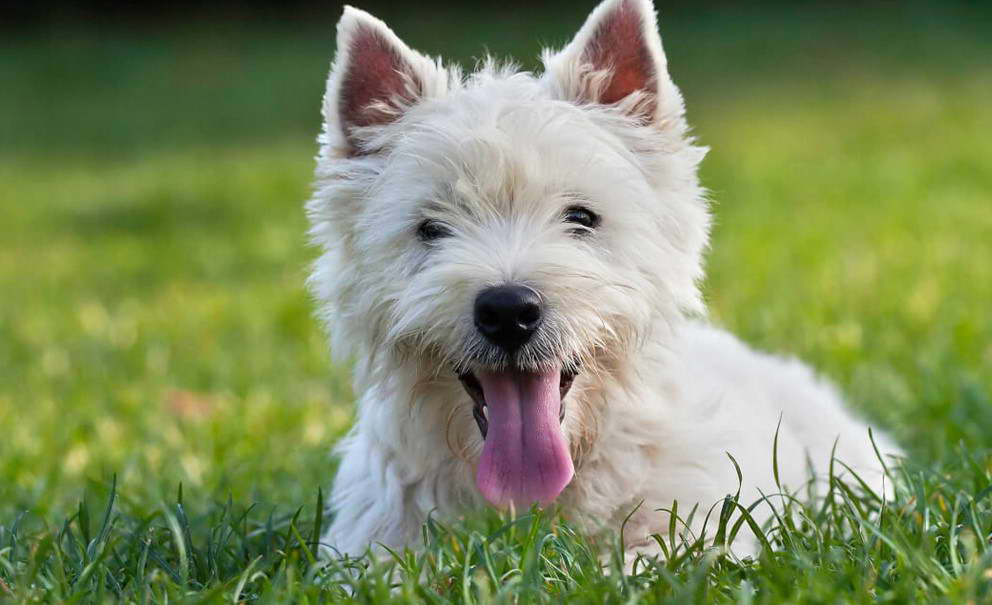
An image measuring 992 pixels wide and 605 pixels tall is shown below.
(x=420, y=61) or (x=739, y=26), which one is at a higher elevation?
(x=420, y=61)

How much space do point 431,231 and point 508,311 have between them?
52 centimetres

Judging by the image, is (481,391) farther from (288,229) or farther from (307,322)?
(288,229)

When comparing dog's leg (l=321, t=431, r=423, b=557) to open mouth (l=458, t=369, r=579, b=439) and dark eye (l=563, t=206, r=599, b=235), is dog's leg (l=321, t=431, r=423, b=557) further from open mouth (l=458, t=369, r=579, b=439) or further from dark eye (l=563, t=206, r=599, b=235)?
dark eye (l=563, t=206, r=599, b=235)

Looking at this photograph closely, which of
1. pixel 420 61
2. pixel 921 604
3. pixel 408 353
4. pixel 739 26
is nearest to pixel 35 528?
pixel 408 353

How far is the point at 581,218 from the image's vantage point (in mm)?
4211

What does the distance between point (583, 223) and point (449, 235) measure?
1.43ft

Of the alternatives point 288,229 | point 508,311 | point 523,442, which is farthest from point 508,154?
point 288,229

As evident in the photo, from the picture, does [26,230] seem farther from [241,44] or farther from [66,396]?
[241,44]

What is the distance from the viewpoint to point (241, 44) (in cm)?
2842

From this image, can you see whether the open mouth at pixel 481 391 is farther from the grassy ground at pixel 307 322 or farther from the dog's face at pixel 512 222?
the grassy ground at pixel 307 322

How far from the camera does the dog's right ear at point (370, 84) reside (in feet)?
14.7

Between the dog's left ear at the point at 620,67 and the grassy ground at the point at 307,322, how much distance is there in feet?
4.76

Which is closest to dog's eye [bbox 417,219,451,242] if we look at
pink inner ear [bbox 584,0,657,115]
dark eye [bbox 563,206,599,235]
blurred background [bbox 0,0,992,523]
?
dark eye [bbox 563,206,599,235]

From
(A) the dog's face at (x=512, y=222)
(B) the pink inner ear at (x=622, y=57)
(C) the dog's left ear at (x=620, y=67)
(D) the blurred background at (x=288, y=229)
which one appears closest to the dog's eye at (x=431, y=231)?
(A) the dog's face at (x=512, y=222)
